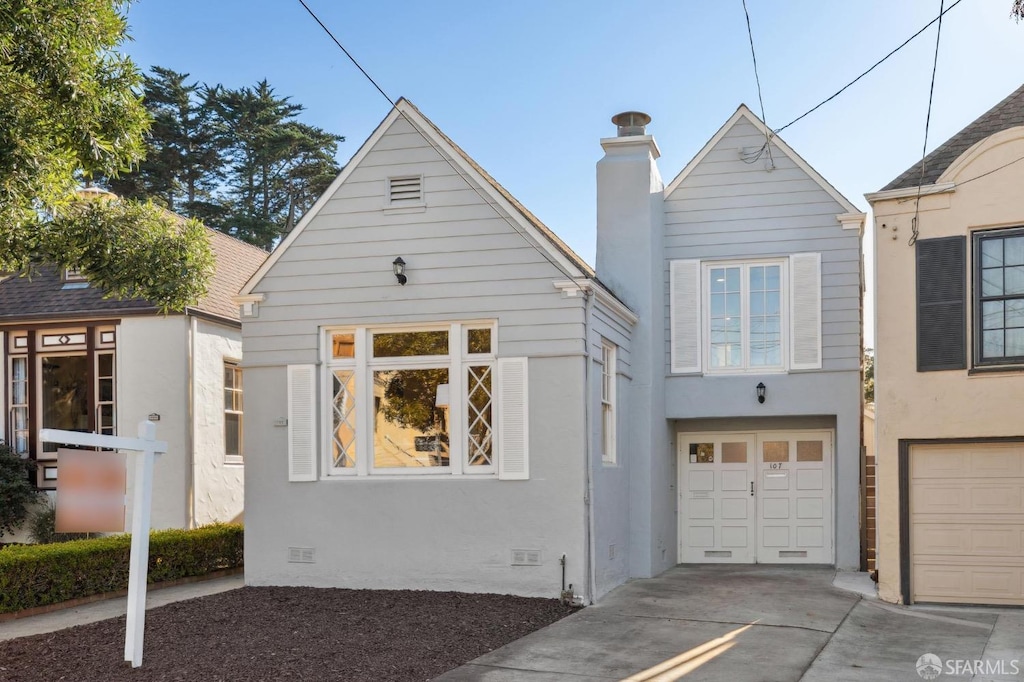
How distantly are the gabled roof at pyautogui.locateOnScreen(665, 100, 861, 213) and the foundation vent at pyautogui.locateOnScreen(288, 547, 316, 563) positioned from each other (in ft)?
23.0

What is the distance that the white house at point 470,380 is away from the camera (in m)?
11.1

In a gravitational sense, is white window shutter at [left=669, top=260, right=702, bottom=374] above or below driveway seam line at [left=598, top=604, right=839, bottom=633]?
above

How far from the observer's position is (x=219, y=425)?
52.2 feet

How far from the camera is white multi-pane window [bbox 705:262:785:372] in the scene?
559 inches

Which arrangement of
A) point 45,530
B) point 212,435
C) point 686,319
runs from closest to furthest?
1. point 686,319
2. point 45,530
3. point 212,435

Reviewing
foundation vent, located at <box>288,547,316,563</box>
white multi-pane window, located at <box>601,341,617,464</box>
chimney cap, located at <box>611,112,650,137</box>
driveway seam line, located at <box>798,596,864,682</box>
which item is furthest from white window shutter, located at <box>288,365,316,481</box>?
driveway seam line, located at <box>798,596,864,682</box>

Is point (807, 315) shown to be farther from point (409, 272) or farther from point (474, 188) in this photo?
point (409, 272)

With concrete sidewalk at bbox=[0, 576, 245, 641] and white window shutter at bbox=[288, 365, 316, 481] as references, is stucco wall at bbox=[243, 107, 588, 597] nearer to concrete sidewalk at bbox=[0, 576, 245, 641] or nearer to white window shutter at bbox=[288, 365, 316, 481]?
white window shutter at bbox=[288, 365, 316, 481]

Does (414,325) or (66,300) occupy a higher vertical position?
(66,300)

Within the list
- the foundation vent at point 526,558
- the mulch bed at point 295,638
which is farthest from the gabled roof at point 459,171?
the mulch bed at point 295,638

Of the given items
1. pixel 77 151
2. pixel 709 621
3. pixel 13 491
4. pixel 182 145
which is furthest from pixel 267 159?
pixel 709 621

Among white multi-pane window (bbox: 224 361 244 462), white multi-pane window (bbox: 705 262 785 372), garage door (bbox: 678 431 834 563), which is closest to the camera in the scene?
white multi-pane window (bbox: 705 262 785 372)

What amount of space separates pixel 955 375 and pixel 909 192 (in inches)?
81.0

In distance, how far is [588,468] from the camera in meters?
11.0
